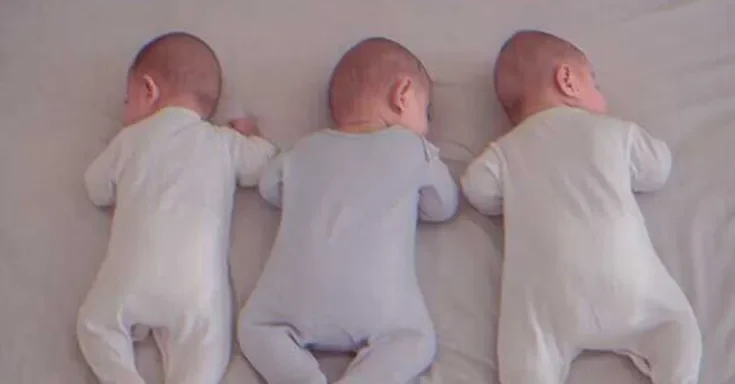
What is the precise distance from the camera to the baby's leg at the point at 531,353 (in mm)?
1277

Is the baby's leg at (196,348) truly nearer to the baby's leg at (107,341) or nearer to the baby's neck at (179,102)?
the baby's leg at (107,341)

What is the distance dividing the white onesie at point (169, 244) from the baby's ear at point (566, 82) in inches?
16.6

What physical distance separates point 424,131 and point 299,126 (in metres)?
0.19

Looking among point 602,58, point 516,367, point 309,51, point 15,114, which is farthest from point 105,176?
point 602,58

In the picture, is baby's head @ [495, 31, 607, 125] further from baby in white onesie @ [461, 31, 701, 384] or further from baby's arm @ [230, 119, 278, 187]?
baby's arm @ [230, 119, 278, 187]

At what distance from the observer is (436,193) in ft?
4.66

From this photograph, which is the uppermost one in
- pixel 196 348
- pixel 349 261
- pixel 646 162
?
pixel 646 162

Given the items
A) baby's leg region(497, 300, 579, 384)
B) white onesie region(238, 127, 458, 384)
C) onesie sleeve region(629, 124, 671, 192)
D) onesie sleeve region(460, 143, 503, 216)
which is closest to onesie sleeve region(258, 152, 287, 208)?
white onesie region(238, 127, 458, 384)

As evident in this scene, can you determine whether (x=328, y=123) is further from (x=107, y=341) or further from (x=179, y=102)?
(x=107, y=341)

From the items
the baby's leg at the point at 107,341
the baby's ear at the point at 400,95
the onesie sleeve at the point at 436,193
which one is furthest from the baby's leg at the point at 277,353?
the baby's ear at the point at 400,95

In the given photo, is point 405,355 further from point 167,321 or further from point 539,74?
point 539,74

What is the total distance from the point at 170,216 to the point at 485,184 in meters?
0.42

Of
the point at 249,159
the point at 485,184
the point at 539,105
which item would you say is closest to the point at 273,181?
the point at 249,159

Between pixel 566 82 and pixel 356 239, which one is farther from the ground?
pixel 566 82
